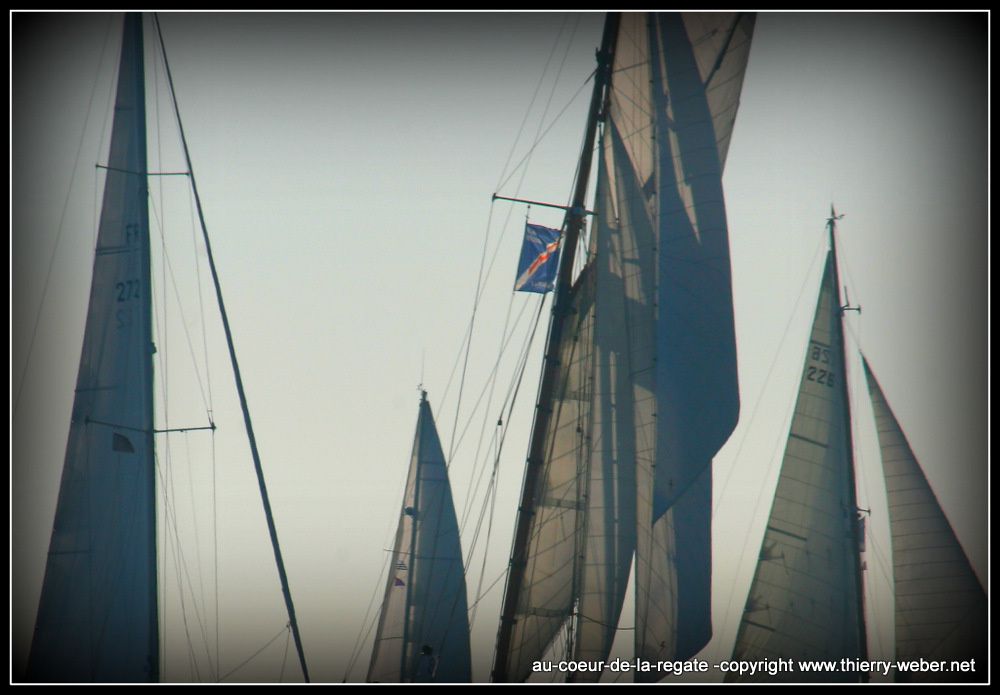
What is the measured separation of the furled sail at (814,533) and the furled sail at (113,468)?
12.7 meters

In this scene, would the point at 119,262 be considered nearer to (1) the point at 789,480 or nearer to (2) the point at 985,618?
(1) the point at 789,480

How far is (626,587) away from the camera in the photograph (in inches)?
1005

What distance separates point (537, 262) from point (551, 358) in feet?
5.81

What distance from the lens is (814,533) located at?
1153 inches

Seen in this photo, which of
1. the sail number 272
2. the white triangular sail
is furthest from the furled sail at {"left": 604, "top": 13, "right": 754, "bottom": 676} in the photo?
the sail number 272

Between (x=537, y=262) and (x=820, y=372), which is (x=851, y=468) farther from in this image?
(x=537, y=262)

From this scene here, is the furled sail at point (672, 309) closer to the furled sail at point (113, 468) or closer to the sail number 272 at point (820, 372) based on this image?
the sail number 272 at point (820, 372)

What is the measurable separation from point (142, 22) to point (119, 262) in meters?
4.12

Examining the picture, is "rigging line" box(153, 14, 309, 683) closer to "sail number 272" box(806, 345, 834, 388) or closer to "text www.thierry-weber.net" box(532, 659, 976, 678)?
"text www.thierry-weber.net" box(532, 659, 976, 678)

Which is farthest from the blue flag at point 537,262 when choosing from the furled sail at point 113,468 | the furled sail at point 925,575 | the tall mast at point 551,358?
the furled sail at point 925,575

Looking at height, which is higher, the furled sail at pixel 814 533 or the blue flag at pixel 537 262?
the blue flag at pixel 537 262

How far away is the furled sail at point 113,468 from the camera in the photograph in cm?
2397

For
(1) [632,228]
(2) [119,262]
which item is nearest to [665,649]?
(1) [632,228]

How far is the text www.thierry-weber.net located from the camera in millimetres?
24591
